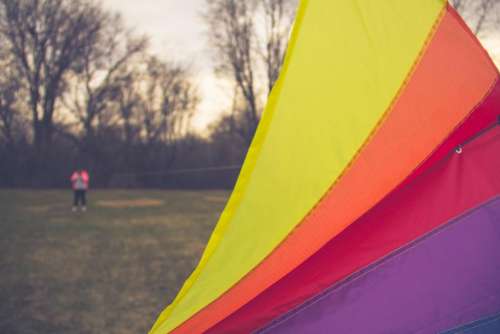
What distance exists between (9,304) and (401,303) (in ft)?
14.3

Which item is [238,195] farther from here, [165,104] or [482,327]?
[165,104]

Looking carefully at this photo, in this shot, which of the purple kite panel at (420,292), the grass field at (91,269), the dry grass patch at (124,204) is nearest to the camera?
the purple kite panel at (420,292)

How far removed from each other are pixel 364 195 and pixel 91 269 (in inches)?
208

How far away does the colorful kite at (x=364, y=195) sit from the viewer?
1.98 metres

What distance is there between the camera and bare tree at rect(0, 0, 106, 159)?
29672mm

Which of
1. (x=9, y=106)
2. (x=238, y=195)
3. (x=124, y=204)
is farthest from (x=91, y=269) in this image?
(x=9, y=106)

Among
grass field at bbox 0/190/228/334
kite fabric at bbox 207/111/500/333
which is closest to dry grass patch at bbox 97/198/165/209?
grass field at bbox 0/190/228/334

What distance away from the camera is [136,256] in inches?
284

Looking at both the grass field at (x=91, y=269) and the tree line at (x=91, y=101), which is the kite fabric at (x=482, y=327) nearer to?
the grass field at (x=91, y=269)

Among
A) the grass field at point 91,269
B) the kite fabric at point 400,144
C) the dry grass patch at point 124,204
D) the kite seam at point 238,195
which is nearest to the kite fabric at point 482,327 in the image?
the kite fabric at point 400,144

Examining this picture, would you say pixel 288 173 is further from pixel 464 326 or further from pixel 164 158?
pixel 164 158

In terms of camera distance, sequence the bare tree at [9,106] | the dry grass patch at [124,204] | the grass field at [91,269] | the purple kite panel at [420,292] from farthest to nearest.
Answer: the bare tree at [9,106], the dry grass patch at [124,204], the grass field at [91,269], the purple kite panel at [420,292]

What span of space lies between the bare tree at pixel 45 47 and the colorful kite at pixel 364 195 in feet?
101

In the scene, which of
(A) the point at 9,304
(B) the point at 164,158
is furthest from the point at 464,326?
(B) the point at 164,158
